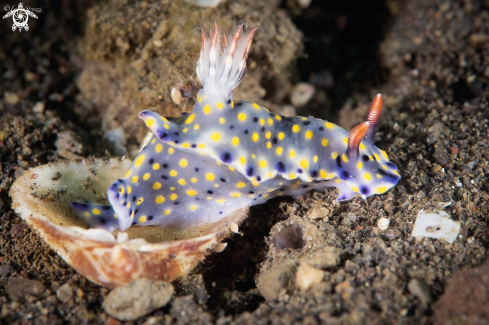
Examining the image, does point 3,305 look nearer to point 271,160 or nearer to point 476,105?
point 271,160

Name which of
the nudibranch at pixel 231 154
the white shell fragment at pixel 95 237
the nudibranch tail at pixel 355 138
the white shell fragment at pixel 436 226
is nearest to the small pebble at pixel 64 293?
the white shell fragment at pixel 95 237

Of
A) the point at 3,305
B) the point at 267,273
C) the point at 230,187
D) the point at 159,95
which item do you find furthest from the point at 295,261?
the point at 159,95

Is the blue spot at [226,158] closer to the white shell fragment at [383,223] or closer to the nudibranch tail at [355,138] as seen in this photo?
the nudibranch tail at [355,138]

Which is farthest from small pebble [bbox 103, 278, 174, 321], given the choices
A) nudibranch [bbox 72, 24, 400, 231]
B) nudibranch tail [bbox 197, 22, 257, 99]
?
nudibranch tail [bbox 197, 22, 257, 99]

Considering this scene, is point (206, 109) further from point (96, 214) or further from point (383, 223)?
point (383, 223)

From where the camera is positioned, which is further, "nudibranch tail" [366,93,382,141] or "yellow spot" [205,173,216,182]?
"yellow spot" [205,173,216,182]

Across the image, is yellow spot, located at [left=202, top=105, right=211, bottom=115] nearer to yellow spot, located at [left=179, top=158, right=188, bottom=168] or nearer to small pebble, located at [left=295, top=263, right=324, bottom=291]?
yellow spot, located at [left=179, top=158, right=188, bottom=168]

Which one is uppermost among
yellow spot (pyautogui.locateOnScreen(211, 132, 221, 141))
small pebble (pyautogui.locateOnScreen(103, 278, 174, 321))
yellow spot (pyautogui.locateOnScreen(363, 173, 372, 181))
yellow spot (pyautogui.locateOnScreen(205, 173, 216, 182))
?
yellow spot (pyautogui.locateOnScreen(211, 132, 221, 141))
